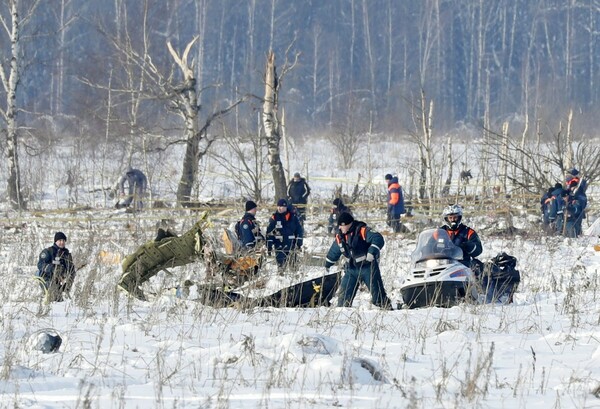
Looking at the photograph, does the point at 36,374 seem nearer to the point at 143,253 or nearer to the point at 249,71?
the point at 143,253

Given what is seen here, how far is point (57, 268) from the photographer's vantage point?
488 inches

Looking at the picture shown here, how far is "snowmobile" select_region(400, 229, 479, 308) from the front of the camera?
11352mm

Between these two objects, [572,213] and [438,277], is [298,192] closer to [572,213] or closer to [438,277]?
[572,213]

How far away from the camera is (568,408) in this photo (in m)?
6.16

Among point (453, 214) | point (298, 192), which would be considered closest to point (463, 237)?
point (453, 214)

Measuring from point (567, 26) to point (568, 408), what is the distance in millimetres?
66109

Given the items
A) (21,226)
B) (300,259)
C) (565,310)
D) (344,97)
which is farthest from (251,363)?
(344,97)

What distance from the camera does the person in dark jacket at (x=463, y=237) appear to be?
12.6 meters

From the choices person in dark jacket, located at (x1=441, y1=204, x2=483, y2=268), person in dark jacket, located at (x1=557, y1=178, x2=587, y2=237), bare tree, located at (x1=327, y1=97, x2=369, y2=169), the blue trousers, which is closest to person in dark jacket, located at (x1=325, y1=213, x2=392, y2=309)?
the blue trousers

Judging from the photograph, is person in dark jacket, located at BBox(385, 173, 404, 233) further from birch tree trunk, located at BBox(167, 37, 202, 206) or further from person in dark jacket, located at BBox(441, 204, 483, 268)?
person in dark jacket, located at BBox(441, 204, 483, 268)

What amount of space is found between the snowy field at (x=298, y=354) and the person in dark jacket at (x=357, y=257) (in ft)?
1.26

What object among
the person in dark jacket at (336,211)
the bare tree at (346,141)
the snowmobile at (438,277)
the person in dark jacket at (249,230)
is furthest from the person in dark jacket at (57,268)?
the bare tree at (346,141)

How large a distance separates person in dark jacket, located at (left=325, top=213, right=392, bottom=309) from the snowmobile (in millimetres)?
441

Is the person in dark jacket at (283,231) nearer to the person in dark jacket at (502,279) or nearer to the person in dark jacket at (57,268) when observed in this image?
the person in dark jacket at (57,268)
